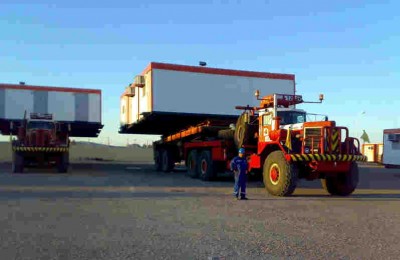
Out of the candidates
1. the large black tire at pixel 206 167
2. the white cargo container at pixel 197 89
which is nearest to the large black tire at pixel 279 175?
the large black tire at pixel 206 167

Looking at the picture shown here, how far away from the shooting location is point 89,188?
1521cm

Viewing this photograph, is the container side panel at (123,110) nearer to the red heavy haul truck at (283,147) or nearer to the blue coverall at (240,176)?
the red heavy haul truck at (283,147)

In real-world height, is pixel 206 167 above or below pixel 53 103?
below

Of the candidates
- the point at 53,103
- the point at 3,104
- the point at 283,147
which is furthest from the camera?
the point at 53,103

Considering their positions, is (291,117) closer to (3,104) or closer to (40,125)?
(40,125)

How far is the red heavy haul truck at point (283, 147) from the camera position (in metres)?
13.9

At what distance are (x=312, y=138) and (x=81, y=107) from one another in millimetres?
17654

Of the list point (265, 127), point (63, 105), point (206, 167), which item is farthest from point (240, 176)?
point (63, 105)

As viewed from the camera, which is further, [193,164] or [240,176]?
[193,164]

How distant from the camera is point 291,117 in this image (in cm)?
1577

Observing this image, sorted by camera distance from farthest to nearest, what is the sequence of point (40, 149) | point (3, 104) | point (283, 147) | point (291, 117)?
point (3, 104) < point (40, 149) < point (291, 117) < point (283, 147)

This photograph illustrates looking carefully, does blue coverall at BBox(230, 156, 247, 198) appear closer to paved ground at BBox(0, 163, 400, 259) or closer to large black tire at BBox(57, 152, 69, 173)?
paved ground at BBox(0, 163, 400, 259)

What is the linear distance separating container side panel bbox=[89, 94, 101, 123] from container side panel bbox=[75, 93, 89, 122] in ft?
0.60

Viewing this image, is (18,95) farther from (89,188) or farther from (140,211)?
(140,211)
